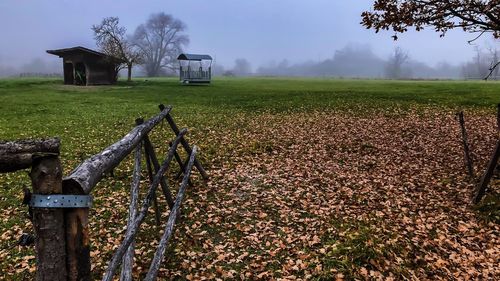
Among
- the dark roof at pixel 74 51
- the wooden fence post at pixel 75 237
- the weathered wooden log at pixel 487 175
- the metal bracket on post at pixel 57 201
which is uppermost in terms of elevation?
the dark roof at pixel 74 51

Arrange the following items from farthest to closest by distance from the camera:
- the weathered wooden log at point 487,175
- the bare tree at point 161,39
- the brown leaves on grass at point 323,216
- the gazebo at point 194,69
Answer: the bare tree at point 161,39 → the gazebo at point 194,69 → the weathered wooden log at point 487,175 → the brown leaves on grass at point 323,216

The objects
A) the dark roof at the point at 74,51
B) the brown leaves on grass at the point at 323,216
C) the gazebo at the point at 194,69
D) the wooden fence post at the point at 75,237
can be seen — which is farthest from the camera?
the gazebo at the point at 194,69

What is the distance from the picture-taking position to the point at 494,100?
2591 centimetres

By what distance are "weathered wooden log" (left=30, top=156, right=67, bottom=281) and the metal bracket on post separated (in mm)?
47

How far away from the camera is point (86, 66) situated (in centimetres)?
4675

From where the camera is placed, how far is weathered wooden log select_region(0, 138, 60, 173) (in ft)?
9.95

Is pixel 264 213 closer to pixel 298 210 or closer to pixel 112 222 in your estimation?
pixel 298 210

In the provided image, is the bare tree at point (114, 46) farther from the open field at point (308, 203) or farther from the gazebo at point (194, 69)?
the open field at point (308, 203)

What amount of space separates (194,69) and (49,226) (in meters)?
49.5

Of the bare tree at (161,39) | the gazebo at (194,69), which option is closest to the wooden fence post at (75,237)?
the gazebo at (194,69)

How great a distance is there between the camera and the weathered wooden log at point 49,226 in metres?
3.07

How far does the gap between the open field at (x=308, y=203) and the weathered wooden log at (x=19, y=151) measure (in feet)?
3.20

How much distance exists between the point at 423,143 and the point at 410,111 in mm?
8472

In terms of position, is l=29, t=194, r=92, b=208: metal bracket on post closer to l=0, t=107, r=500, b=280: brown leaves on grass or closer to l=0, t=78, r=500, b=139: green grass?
l=0, t=107, r=500, b=280: brown leaves on grass
